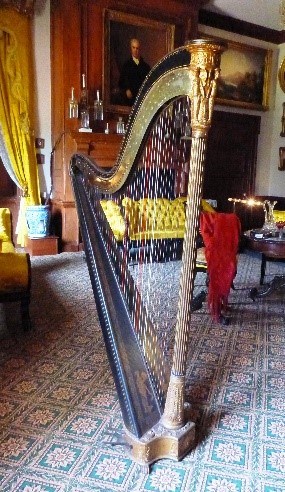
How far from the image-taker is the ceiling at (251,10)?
22.2 feet

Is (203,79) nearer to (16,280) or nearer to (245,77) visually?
(16,280)

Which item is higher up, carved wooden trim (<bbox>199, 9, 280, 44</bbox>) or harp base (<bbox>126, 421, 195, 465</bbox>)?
carved wooden trim (<bbox>199, 9, 280, 44</bbox>)

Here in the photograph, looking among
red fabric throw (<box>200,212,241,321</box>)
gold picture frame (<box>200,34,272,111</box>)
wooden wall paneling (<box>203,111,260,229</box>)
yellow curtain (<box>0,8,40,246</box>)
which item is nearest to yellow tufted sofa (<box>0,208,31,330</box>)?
red fabric throw (<box>200,212,241,321</box>)

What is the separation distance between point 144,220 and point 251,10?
13.9 ft

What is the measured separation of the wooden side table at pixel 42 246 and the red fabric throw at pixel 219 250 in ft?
9.96

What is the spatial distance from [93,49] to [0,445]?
548 centimetres

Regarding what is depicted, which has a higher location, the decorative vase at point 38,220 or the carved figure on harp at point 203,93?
the carved figure on harp at point 203,93

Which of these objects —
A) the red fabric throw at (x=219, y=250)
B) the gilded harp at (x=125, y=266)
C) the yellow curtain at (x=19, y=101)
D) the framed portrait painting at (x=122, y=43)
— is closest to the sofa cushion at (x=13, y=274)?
the gilded harp at (x=125, y=266)

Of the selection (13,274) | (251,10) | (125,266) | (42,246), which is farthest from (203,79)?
(251,10)

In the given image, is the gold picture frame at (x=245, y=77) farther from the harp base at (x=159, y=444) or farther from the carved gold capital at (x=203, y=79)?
the harp base at (x=159, y=444)

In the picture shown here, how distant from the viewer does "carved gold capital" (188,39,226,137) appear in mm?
1423

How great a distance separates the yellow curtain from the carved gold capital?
5.02m

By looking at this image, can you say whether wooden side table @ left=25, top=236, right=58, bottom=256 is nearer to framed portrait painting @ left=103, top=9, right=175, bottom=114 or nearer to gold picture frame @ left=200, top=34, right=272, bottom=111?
framed portrait painting @ left=103, top=9, right=175, bottom=114

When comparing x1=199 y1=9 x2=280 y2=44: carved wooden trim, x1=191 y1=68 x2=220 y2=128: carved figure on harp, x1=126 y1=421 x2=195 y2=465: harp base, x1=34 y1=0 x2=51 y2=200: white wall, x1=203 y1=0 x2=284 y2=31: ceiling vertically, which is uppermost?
x1=203 y1=0 x2=284 y2=31: ceiling
